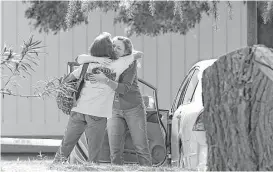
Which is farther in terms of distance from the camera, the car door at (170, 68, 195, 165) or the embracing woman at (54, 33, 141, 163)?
the car door at (170, 68, 195, 165)

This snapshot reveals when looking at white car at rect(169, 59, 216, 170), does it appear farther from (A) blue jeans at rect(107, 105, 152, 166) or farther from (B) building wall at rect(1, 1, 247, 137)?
(B) building wall at rect(1, 1, 247, 137)

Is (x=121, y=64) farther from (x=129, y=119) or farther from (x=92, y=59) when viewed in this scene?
(x=129, y=119)

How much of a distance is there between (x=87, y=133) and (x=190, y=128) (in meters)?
0.86

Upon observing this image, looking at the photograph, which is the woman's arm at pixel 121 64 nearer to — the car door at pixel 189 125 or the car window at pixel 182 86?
the car door at pixel 189 125

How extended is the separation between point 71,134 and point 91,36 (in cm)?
864

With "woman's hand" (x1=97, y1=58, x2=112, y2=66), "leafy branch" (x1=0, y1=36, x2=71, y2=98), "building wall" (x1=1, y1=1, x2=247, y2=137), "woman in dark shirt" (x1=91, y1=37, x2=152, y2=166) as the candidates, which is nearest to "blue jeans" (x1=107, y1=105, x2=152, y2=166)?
"woman in dark shirt" (x1=91, y1=37, x2=152, y2=166)

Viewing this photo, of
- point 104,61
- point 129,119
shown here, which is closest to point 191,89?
point 129,119

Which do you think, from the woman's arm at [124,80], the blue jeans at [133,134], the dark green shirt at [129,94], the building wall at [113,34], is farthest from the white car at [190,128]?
the building wall at [113,34]

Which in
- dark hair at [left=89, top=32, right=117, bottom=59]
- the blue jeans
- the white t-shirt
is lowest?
the blue jeans

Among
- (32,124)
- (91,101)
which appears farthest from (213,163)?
(32,124)

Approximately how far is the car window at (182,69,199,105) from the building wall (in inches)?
298

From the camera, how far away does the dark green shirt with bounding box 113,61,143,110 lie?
6.62 metres

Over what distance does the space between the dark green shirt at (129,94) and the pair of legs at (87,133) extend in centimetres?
40

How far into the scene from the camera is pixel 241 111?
146 inches
